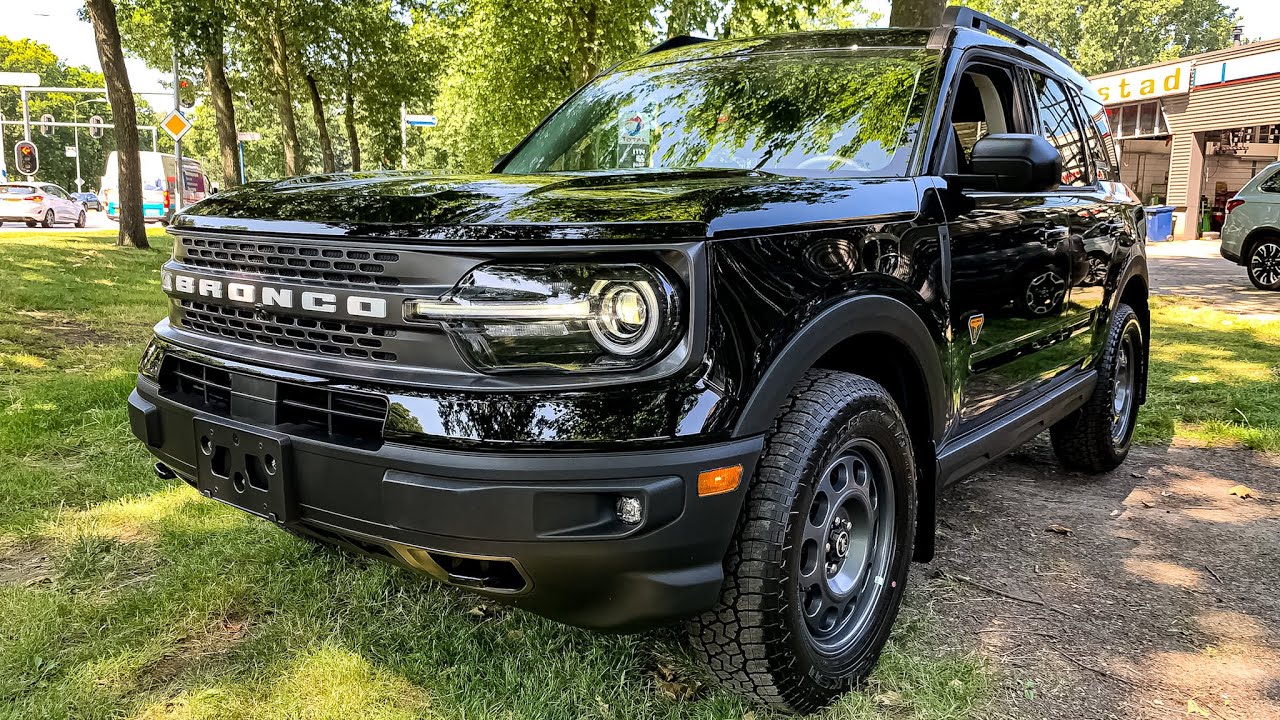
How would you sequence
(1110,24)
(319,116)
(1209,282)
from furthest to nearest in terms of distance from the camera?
(1110,24) → (319,116) → (1209,282)

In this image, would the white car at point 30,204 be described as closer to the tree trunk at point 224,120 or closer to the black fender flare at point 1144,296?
the tree trunk at point 224,120

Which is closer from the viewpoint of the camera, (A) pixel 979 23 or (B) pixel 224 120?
(A) pixel 979 23

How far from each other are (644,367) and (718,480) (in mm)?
284

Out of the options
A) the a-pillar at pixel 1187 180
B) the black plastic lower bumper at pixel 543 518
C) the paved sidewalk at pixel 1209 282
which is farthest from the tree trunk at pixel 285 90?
the a-pillar at pixel 1187 180

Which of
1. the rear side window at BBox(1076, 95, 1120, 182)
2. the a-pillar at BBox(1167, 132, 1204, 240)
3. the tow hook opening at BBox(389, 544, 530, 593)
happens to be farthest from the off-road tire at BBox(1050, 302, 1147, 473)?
the a-pillar at BBox(1167, 132, 1204, 240)

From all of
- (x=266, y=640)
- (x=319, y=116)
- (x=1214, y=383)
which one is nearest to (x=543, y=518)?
(x=266, y=640)

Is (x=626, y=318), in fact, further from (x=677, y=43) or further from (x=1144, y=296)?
(x=1144, y=296)

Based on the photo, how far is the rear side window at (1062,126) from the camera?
379cm

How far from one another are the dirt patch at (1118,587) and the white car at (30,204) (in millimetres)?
29876

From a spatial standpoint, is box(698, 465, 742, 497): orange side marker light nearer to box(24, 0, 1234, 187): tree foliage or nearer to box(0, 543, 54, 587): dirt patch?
box(0, 543, 54, 587): dirt patch

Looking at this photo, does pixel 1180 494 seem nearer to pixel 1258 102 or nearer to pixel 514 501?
pixel 514 501

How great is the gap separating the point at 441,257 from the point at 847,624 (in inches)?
57.5

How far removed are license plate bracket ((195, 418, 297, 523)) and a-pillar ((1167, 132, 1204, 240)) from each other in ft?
93.6

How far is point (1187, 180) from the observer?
25.6 metres
